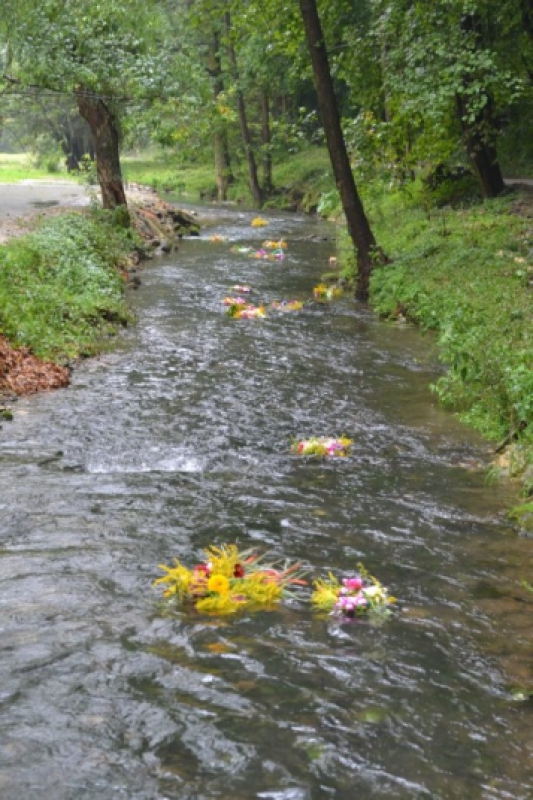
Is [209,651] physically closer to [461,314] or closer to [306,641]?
[306,641]

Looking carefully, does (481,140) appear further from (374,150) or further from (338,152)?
(338,152)

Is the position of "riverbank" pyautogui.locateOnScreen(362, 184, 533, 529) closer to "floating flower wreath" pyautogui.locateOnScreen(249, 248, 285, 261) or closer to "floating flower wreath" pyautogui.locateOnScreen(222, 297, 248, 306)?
"floating flower wreath" pyautogui.locateOnScreen(222, 297, 248, 306)

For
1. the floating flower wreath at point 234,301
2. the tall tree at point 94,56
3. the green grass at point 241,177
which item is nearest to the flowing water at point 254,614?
the floating flower wreath at point 234,301

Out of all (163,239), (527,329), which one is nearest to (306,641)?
(527,329)

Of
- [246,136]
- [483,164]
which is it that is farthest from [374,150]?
[246,136]

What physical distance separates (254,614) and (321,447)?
322 centimetres

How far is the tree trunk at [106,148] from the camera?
20953 mm

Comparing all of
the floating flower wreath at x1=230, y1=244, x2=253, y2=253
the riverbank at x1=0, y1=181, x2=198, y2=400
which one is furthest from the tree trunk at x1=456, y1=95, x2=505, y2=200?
the riverbank at x1=0, y1=181, x2=198, y2=400

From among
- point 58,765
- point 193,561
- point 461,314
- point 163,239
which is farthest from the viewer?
point 163,239

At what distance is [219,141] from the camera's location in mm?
40344

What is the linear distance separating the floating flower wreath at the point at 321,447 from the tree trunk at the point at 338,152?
8507 mm

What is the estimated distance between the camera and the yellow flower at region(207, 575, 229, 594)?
5055mm

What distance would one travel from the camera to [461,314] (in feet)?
38.8

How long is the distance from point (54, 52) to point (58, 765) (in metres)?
15.0
